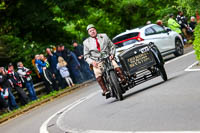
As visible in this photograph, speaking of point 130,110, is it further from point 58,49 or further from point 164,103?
point 58,49

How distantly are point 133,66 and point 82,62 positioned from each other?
40.6 ft

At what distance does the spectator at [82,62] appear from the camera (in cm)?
2468

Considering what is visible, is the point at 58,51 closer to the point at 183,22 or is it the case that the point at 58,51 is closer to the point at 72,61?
the point at 72,61

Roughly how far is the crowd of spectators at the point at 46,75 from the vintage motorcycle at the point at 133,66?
26.0 ft

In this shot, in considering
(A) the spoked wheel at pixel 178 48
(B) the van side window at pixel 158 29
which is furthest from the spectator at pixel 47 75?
(A) the spoked wheel at pixel 178 48

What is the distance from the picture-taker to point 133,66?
1299 cm

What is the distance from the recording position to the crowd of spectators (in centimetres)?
1989

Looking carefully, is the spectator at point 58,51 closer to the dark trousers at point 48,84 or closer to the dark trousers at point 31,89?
the dark trousers at point 48,84

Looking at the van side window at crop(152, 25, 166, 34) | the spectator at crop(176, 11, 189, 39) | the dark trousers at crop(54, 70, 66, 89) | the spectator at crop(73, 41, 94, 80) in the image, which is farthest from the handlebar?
the spectator at crop(176, 11, 189, 39)

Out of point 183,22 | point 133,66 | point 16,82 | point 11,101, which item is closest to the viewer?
point 133,66

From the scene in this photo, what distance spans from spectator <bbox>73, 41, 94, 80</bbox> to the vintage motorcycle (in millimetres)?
11357

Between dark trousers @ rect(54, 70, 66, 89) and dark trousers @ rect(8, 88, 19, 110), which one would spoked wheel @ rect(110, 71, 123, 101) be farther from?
dark trousers @ rect(54, 70, 66, 89)

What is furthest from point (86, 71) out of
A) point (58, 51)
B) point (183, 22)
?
point (183, 22)

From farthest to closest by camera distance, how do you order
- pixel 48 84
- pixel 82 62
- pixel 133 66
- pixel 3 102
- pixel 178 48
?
1. pixel 82 62
2. pixel 178 48
3. pixel 48 84
4. pixel 3 102
5. pixel 133 66
